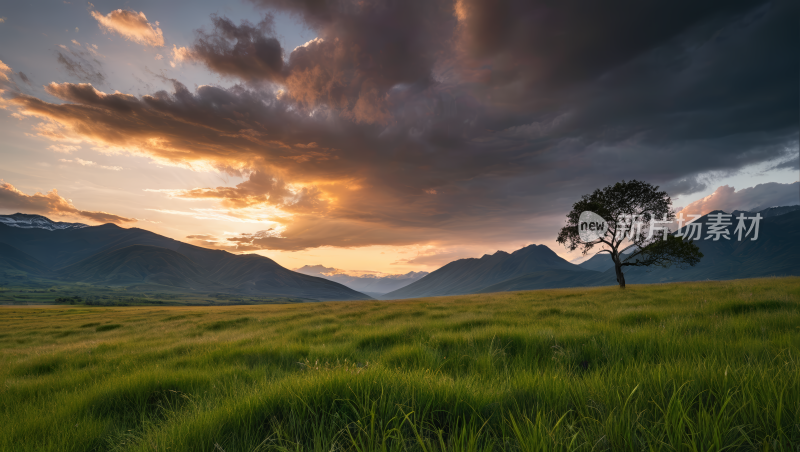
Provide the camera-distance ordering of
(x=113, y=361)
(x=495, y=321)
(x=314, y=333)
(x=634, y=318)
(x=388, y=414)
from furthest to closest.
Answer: (x=314, y=333) < (x=495, y=321) < (x=634, y=318) < (x=113, y=361) < (x=388, y=414)

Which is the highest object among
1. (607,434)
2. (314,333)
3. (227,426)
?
(607,434)

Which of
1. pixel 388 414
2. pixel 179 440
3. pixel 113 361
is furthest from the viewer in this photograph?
pixel 113 361

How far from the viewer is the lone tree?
32.8 meters

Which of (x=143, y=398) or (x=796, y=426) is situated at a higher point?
(x=796, y=426)

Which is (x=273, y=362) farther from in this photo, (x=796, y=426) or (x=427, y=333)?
(x=796, y=426)

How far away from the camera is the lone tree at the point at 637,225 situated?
32.8 metres

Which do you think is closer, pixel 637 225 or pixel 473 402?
pixel 473 402

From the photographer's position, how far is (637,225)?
3459cm

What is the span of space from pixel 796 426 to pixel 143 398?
21.1ft

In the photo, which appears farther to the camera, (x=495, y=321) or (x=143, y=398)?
(x=495, y=321)

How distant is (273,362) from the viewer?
6.05 m

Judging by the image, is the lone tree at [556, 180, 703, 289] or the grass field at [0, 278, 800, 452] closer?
the grass field at [0, 278, 800, 452]

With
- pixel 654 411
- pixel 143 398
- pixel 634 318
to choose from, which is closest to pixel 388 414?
pixel 654 411

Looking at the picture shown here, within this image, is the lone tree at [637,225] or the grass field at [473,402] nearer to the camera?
the grass field at [473,402]
